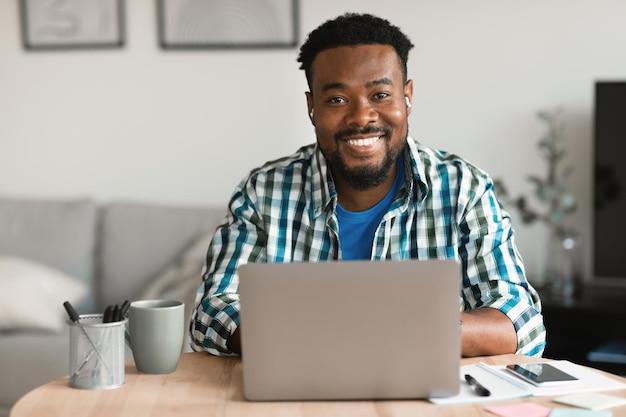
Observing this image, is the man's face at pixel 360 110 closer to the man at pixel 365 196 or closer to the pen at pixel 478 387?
the man at pixel 365 196

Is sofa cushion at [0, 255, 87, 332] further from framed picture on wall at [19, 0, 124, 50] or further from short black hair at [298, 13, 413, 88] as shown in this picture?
short black hair at [298, 13, 413, 88]

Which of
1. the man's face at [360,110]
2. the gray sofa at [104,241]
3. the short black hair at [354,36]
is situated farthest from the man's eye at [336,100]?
the gray sofa at [104,241]

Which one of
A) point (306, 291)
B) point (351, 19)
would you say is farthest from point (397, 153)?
point (306, 291)

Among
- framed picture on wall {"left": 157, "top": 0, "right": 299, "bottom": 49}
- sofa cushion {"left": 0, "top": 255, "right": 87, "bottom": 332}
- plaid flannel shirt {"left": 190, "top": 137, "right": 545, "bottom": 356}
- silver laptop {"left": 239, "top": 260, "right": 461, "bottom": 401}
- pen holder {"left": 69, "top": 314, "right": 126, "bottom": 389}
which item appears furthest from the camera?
framed picture on wall {"left": 157, "top": 0, "right": 299, "bottom": 49}

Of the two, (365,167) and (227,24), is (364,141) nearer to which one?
(365,167)

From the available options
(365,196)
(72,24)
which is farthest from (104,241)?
(365,196)

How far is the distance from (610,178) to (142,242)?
1651 mm

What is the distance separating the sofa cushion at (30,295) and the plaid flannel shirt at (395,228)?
49.4 inches

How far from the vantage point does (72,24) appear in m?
3.25

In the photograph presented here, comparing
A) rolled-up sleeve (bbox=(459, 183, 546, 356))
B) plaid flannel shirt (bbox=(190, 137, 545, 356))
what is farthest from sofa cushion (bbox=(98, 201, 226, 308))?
rolled-up sleeve (bbox=(459, 183, 546, 356))

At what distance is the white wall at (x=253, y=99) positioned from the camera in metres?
3.02

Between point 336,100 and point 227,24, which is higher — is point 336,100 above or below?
below

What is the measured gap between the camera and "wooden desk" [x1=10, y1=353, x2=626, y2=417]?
1.06 m

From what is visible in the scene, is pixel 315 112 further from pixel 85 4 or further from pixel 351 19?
pixel 85 4
